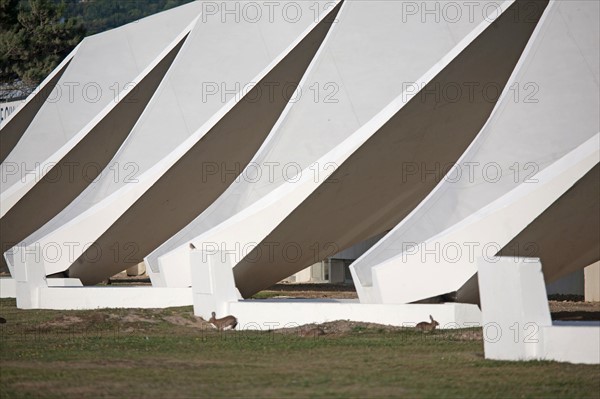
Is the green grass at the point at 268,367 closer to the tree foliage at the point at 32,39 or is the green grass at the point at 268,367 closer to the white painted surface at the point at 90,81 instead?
the white painted surface at the point at 90,81

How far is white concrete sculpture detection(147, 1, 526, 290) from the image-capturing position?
21.1 meters

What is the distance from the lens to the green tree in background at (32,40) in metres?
50.4

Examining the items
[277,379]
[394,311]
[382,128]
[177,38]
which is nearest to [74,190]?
[177,38]

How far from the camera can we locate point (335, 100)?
70.5ft

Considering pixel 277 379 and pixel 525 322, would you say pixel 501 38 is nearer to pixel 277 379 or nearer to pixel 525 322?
pixel 525 322

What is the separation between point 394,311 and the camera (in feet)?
52.8

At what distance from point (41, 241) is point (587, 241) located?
13463 mm

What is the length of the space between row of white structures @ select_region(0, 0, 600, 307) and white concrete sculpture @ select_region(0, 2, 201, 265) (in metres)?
0.06

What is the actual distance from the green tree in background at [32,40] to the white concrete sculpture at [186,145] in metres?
23.9

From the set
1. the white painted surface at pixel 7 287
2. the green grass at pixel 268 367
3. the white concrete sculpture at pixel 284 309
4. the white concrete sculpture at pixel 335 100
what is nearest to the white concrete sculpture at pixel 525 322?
the green grass at pixel 268 367

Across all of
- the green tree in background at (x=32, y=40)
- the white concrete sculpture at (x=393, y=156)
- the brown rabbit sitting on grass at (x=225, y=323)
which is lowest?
the brown rabbit sitting on grass at (x=225, y=323)

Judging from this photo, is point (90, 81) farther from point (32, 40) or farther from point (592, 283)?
point (32, 40)

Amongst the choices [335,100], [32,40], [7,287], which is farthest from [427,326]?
[32,40]

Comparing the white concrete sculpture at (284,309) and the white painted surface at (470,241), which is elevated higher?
the white painted surface at (470,241)
